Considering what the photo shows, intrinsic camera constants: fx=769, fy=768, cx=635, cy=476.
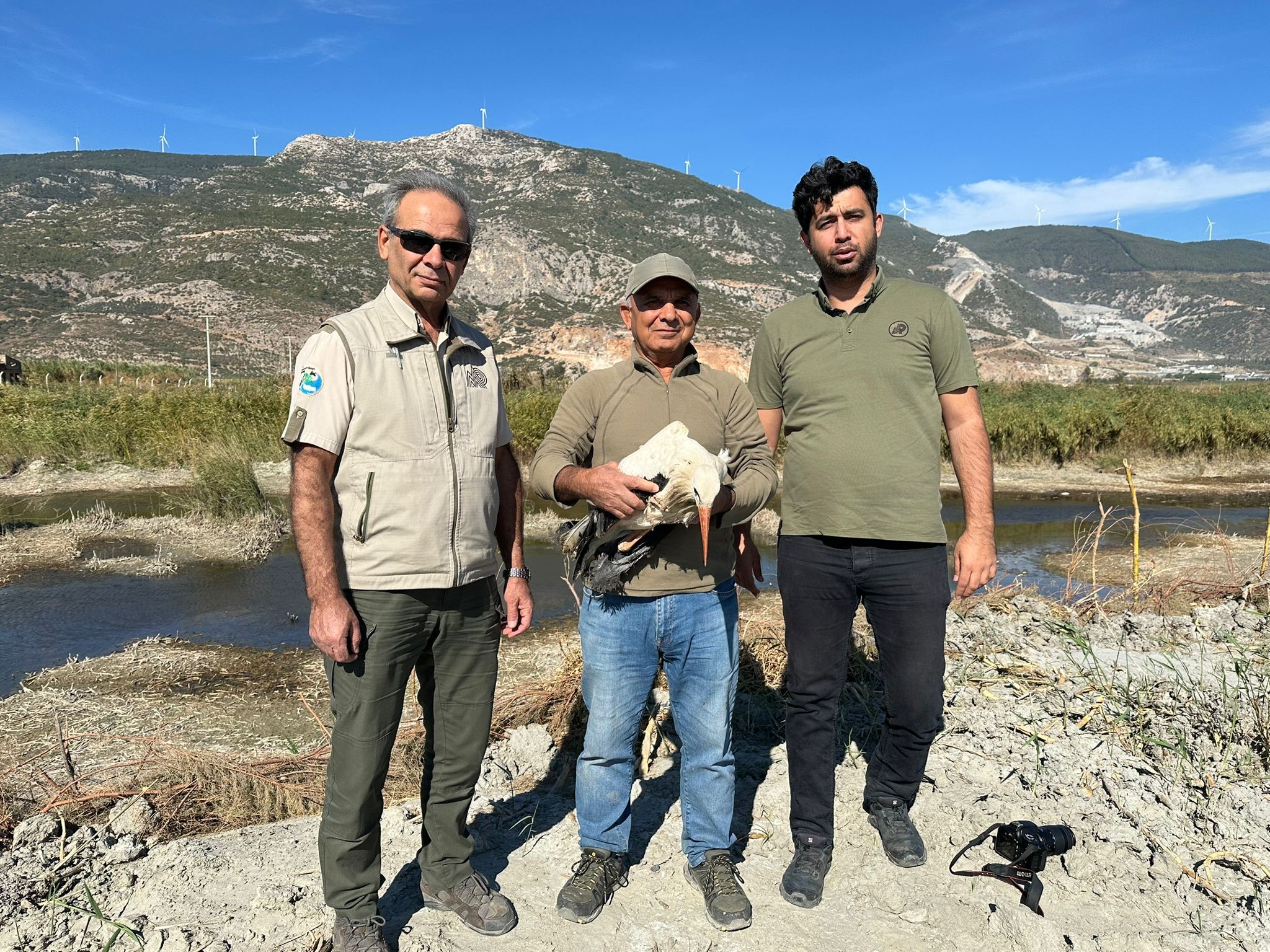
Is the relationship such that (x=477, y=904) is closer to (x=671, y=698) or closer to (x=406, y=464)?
(x=671, y=698)

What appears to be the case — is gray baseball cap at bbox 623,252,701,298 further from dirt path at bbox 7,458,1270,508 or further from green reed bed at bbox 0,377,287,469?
green reed bed at bbox 0,377,287,469

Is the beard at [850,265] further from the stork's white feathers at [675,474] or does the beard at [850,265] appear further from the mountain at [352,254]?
the mountain at [352,254]

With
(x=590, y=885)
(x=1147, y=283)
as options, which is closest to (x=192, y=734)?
(x=590, y=885)

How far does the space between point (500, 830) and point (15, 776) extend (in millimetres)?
2261

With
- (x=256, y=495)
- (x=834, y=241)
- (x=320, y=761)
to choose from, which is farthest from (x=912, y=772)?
(x=256, y=495)

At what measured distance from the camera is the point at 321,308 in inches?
2068

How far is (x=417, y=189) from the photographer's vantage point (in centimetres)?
222

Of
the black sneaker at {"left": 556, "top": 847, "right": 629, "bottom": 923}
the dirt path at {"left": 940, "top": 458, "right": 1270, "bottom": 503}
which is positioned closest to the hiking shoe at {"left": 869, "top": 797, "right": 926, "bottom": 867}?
the black sneaker at {"left": 556, "top": 847, "right": 629, "bottom": 923}

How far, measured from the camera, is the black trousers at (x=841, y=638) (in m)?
2.54

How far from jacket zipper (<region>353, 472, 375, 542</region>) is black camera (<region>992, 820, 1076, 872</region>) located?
227 cm

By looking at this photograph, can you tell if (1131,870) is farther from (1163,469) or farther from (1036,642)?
(1163,469)

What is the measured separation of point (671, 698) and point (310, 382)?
1.45m

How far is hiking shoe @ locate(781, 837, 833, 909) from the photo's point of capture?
8.31 ft

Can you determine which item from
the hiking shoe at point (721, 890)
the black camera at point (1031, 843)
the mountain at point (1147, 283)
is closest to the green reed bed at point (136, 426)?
the hiking shoe at point (721, 890)
